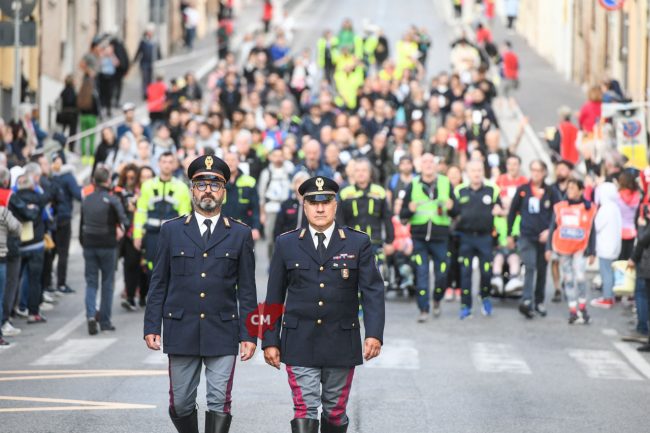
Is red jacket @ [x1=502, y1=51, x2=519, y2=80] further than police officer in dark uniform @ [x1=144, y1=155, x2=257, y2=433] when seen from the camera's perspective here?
Yes

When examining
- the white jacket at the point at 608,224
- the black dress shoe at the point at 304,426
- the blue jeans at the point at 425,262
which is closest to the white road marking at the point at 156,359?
the blue jeans at the point at 425,262

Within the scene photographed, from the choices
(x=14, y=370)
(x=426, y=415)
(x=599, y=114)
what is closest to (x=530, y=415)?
(x=426, y=415)

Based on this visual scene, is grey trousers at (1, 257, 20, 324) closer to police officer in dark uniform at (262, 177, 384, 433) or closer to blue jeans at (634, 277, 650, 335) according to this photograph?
blue jeans at (634, 277, 650, 335)

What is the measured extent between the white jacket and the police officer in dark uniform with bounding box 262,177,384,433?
9.72 meters

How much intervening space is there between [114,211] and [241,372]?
142 inches

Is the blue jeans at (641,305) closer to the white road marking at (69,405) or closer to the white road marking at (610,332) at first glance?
the white road marking at (610,332)

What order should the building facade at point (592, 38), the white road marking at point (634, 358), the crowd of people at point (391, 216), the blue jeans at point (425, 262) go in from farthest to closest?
the building facade at point (592, 38) → the blue jeans at point (425, 262) → the crowd of people at point (391, 216) → the white road marking at point (634, 358)

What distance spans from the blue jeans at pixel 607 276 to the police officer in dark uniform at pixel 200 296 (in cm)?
1037

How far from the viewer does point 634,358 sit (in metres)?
17.4

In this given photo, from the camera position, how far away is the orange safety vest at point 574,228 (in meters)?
20.1

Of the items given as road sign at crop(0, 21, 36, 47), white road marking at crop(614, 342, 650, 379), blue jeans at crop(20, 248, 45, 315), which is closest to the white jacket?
white road marking at crop(614, 342, 650, 379)

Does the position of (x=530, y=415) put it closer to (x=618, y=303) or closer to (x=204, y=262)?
(x=204, y=262)

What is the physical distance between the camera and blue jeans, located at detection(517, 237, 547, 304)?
66.8 feet

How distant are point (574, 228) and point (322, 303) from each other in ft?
31.3
